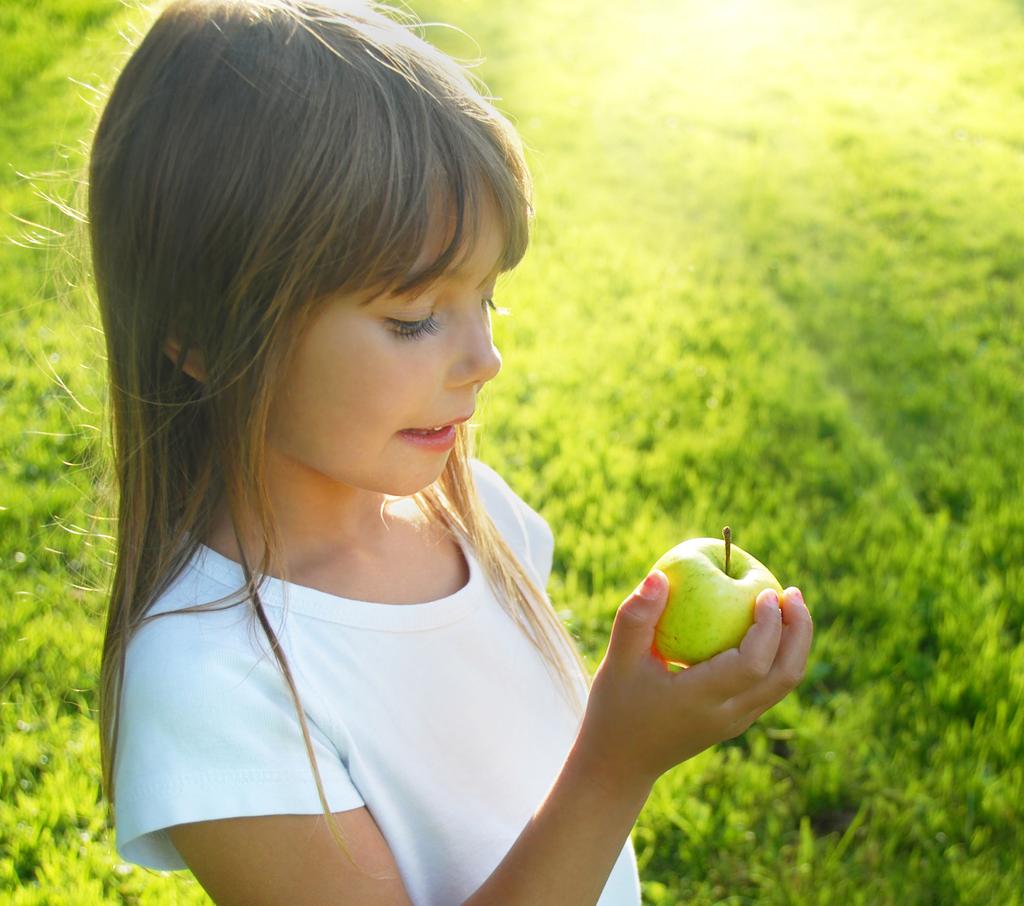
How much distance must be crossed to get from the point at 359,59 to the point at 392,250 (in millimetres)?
261

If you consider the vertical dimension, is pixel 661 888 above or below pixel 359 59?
below

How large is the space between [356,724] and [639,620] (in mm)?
405

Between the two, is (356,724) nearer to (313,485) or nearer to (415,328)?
(313,485)

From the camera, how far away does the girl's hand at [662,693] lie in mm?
1516

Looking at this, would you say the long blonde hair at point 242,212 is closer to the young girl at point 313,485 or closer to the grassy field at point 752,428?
the young girl at point 313,485

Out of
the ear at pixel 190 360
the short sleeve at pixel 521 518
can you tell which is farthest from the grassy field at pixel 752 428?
the short sleeve at pixel 521 518

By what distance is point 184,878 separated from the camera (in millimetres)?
2402

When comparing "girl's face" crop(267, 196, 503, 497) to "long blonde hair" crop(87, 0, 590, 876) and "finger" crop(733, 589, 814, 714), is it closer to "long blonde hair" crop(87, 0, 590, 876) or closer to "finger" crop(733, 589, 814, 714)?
"long blonde hair" crop(87, 0, 590, 876)

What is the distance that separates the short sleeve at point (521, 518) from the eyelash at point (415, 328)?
0.59m

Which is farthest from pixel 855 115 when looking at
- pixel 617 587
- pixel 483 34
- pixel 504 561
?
pixel 504 561

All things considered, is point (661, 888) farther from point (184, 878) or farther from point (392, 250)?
point (392, 250)

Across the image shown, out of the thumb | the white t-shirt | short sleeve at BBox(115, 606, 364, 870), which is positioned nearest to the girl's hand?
the thumb

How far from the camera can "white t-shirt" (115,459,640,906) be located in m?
1.38

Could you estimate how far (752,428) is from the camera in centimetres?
429
